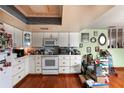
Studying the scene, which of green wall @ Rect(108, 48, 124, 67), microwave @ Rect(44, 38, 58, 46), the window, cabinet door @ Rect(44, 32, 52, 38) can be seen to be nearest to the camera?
microwave @ Rect(44, 38, 58, 46)

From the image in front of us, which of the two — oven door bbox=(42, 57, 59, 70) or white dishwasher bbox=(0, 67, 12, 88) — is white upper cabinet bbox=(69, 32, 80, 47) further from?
white dishwasher bbox=(0, 67, 12, 88)

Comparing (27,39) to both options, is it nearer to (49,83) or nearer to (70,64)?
(70,64)

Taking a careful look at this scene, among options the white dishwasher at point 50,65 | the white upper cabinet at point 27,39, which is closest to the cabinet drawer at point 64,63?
the white dishwasher at point 50,65

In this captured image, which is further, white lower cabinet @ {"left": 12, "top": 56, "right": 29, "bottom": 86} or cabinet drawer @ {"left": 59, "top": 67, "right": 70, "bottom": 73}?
cabinet drawer @ {"left": 59, "top": 67, "right": 70, "bottom": 73}

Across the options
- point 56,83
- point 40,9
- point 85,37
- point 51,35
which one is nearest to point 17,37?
point 40,9

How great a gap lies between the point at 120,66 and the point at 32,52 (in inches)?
187

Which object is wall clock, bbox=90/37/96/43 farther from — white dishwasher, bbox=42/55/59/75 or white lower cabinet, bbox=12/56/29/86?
white lower cabinet, bbox=12/56/29/86

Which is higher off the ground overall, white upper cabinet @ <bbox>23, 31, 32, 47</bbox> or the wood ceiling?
the wood ceiling

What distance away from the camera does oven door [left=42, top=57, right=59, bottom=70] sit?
679 centimetres

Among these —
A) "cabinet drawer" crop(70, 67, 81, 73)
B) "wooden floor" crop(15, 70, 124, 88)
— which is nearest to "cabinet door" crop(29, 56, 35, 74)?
"wooden floor" crop(15, 70, 124, 88)

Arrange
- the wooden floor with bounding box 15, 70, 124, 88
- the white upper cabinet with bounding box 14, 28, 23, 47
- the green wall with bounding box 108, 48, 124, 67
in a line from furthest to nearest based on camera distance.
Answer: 1. the green wall with bounding box 108, 48, 124, 67
2. the white upper cabinet with bounding box 14, 28, 23, 47
3. the wooden floor with bounding box 15, 70, 124, 88

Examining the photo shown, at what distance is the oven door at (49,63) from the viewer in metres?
6.79

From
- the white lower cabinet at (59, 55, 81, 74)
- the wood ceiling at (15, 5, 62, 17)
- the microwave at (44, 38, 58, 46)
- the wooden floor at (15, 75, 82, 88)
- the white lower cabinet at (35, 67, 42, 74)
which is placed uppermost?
the wood ceiling at (15, 5, 62, 17)
